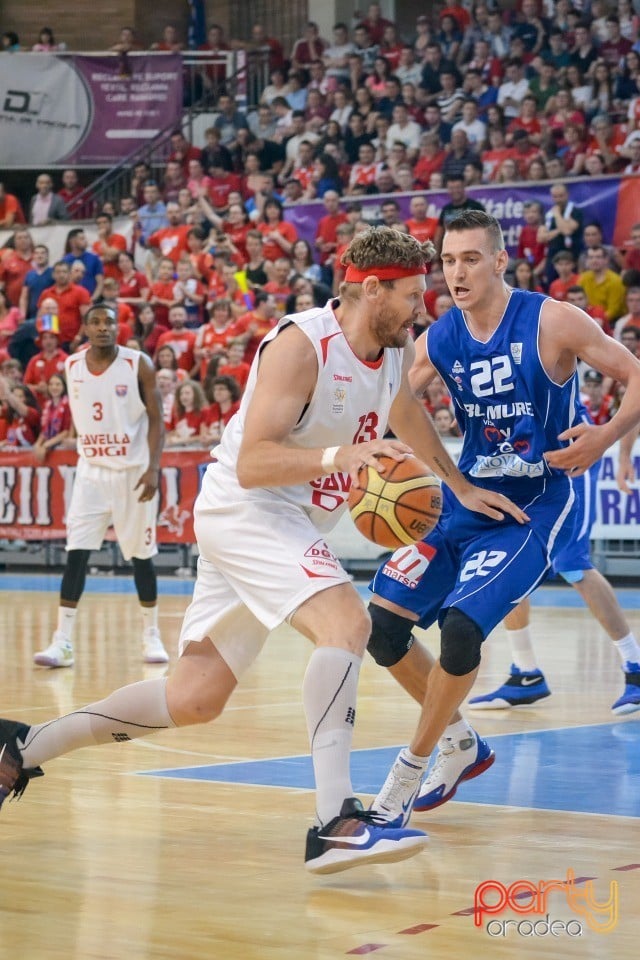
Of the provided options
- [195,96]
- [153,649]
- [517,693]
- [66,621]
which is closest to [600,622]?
[517,693]

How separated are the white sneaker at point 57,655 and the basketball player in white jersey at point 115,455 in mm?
473

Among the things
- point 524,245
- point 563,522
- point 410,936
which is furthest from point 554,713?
point 524,245

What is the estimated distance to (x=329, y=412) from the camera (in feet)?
15.7

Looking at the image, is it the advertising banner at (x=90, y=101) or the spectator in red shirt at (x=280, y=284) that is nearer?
the spectator in red shirt at (x=280, y=284)

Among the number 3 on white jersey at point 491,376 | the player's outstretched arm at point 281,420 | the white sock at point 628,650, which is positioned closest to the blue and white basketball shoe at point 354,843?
the player's outstretched arm at point 281,420

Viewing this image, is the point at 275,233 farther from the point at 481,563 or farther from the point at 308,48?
the point at 481,563

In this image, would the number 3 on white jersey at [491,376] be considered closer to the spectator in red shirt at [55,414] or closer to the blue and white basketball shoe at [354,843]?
the blue and white basketball shoe at [354,843]

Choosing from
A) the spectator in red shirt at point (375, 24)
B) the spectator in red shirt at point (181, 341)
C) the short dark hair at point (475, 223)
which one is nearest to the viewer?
the short dark hair at point (475, 223)

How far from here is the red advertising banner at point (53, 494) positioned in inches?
671

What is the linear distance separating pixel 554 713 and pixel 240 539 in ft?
12.5

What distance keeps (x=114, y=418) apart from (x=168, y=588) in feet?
18.6

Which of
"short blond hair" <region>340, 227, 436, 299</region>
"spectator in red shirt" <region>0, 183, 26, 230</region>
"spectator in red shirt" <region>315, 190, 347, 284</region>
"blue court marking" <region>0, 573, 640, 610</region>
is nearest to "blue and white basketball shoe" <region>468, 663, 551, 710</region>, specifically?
"short blond hair" <region>340, 227, 436, 299</region>

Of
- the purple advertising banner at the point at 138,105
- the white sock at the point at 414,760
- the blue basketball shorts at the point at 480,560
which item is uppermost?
the purple advertising banner at the point at 138,105

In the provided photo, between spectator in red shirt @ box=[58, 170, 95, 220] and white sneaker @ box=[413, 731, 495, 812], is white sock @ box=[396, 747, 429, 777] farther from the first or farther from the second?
spectator in red shirt @ box=[58, 170, 95, 220]
